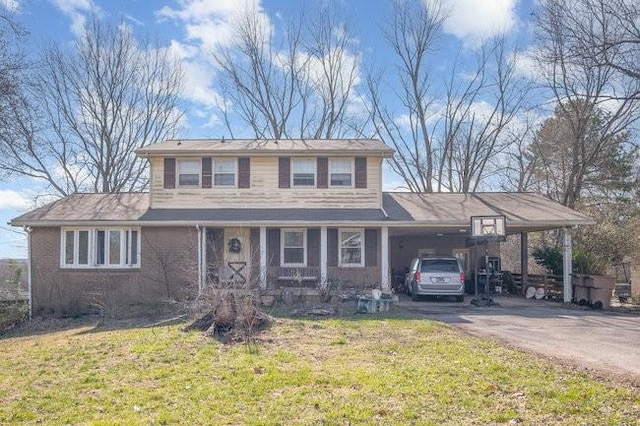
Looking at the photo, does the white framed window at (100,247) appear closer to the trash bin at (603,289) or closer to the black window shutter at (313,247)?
the black window shutter at (313,247)

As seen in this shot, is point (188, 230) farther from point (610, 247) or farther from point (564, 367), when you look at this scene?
point (610, 247)

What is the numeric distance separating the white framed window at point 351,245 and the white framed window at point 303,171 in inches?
84.8

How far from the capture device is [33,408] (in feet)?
21.2

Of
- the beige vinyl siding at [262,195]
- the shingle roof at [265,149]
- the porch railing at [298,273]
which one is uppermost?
the shingle roof at [265,149]

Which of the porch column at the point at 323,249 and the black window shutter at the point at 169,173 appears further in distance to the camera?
the black window shutter at the point at 169,173

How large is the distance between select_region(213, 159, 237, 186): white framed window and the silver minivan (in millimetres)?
7286

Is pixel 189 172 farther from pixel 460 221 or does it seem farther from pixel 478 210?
pixel 478 210

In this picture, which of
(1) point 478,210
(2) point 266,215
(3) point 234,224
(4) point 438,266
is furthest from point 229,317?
(1) point 478,210

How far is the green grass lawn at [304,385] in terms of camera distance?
5973mm

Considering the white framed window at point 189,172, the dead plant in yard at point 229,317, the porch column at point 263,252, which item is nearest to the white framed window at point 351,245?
A: the porch column at point 263,252

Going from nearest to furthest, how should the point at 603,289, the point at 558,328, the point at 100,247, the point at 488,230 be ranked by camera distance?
1. the point at 558,328
2. the point at 488,230
3. the point at 603,289
4. the point at 100,247

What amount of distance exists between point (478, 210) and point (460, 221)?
2020 millimetres

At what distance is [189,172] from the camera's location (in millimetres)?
20047

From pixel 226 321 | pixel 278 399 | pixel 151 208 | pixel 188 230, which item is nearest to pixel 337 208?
pixel 188 230
